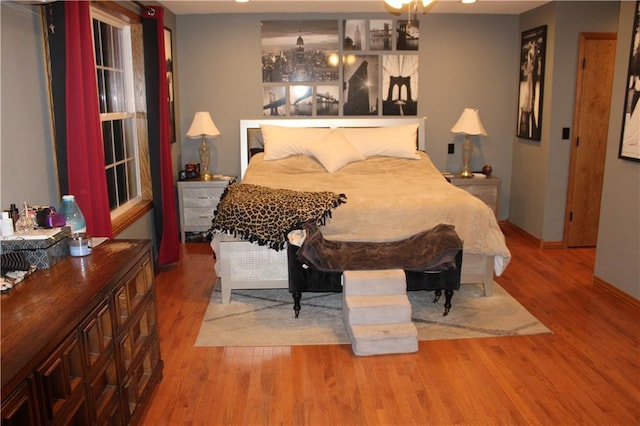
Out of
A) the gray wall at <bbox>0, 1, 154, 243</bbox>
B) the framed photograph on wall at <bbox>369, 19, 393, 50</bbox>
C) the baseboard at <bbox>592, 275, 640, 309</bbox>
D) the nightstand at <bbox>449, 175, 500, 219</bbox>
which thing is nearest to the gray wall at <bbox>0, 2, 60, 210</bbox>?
the gray wall at <bbox>0, 1, 154, 243</bbox>

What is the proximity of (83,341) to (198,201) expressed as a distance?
3.62 meters

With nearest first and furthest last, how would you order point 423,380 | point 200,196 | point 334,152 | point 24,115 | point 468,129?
point 24,115, point 423,380, point 334,152, point 200,196, point 468,129

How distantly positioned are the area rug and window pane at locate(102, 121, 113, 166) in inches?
51.3

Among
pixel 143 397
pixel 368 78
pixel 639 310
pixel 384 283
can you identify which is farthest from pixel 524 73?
pixel 143 397

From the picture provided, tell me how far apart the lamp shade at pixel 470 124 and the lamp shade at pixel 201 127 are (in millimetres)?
2501

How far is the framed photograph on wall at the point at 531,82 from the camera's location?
17.0ft

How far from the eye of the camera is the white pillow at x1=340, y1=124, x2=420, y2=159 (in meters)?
5.14

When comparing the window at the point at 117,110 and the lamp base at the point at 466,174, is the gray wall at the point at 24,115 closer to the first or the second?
the window at the point at 117,110

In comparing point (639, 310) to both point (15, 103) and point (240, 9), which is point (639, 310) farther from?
point (240, 9)

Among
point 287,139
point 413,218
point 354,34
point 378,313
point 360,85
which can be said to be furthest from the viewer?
point 360,85

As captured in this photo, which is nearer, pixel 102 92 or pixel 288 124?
pixel 102 92

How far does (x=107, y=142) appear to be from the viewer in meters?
4.04

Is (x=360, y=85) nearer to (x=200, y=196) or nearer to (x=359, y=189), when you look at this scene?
(x=359, y=189)

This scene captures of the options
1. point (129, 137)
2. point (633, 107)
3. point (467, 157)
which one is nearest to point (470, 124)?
point (467, 157)
